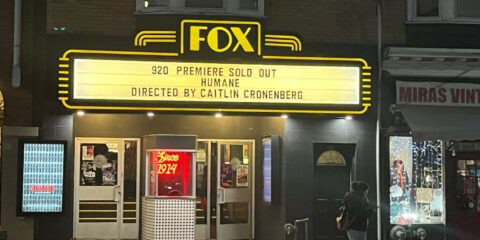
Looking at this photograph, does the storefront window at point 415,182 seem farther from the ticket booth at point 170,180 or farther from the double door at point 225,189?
the ticket booth at point 170,180

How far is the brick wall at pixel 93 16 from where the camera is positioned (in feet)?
42.0

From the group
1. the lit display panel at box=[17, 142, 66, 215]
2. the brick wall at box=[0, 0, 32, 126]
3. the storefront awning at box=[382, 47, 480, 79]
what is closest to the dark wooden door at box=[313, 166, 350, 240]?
the storefront awning at box=[382, 47, 480, 79]

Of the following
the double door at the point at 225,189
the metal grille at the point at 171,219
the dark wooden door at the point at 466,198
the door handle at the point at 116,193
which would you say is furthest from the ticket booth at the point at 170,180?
the dark wooden door at the point at 466,198

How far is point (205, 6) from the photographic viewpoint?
13.5 meters

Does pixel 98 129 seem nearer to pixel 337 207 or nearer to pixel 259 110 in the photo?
pixel 259 110

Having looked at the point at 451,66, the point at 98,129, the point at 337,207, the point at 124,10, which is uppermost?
the point at 124,10

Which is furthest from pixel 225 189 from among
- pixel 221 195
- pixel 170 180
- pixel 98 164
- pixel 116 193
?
pixel 98 164

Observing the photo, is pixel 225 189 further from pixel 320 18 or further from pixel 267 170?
pixel 320 18

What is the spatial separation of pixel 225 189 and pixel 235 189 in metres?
0.23

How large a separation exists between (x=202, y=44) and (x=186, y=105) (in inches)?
46.3

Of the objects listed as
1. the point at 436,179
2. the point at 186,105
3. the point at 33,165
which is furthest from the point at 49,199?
the point at 436,179

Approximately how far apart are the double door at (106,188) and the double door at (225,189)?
151 centimetres

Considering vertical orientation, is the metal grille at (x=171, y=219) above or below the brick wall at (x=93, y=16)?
below

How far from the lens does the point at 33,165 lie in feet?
39.9
